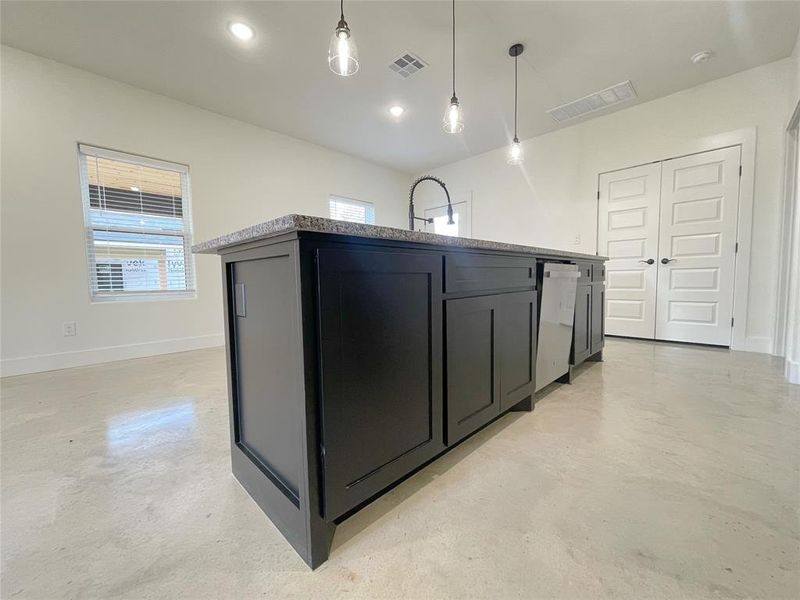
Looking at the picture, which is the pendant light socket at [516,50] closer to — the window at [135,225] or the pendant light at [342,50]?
the pendant light at [342,50]

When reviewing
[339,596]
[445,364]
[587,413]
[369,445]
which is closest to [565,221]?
[587,413]

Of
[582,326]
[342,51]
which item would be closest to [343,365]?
[342,51]

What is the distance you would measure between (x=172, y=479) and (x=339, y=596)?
35.5 inches

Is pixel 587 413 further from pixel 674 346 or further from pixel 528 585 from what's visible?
pixel 674 346

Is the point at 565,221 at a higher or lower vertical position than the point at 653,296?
higher

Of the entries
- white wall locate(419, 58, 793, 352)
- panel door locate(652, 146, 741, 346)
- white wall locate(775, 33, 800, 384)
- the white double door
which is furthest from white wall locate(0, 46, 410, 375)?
white wall locate(775, 33, 800, 384)

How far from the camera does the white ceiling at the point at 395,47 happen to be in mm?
2318

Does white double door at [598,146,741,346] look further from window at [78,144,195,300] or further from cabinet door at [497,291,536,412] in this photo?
window at [78,144,195,300]

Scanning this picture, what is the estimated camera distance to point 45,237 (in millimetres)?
2752

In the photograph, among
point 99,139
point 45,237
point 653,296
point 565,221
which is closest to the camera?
point 45,237

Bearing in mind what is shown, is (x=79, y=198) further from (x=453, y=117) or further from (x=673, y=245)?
(x=673, y=245)

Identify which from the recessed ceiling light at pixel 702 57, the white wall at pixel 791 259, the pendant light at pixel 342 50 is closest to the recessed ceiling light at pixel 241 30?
the pendant light at pixel 342 50

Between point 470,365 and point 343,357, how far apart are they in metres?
0.65

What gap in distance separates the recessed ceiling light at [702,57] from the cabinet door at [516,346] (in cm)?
312
